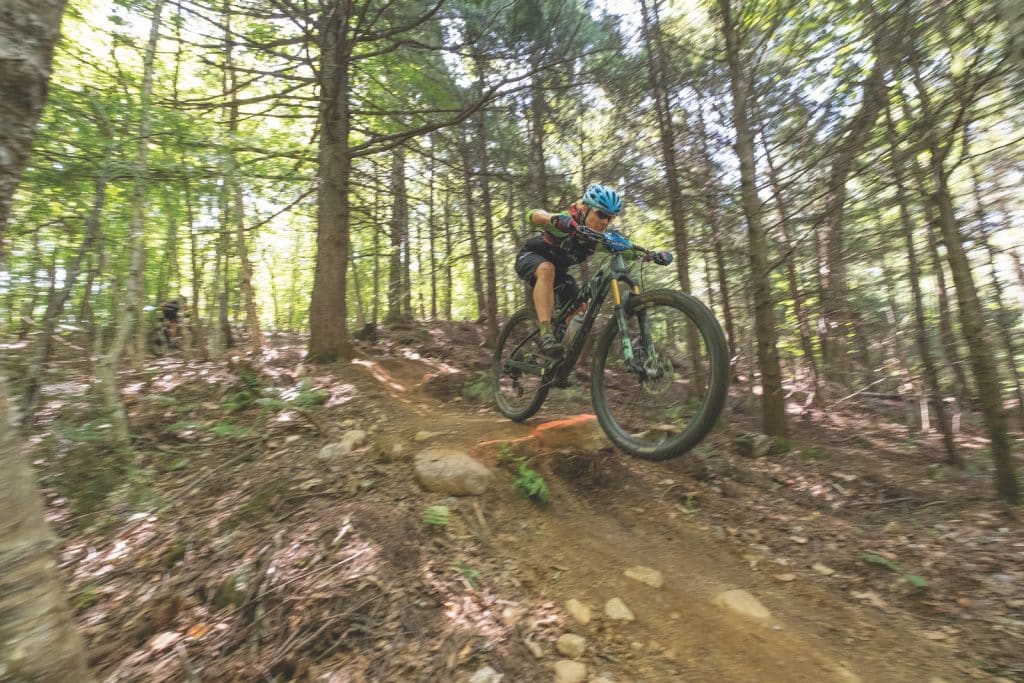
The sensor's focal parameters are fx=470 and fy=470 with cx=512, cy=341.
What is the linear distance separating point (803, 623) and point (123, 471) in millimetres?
5600

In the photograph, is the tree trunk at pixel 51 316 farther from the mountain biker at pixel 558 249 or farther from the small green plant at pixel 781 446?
the small green plant at pixel 781 446

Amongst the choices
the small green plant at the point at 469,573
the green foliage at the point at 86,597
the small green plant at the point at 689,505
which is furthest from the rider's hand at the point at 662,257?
the green foliage at the point at 86,597

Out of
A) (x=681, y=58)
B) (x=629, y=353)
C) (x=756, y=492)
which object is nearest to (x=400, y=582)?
(x=629, y=353)

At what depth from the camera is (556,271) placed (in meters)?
4.56

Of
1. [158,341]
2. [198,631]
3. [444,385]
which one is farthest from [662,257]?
[158,341]

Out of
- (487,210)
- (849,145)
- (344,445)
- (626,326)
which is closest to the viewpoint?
(626,326)

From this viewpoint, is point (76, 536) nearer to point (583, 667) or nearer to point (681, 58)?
point (583, 667)

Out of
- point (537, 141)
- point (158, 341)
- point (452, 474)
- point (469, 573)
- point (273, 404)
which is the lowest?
point (469, 573)

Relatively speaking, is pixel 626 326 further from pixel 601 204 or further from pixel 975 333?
pixel 975 333

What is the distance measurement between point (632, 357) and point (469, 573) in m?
1.84

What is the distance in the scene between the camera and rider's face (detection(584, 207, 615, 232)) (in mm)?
3941

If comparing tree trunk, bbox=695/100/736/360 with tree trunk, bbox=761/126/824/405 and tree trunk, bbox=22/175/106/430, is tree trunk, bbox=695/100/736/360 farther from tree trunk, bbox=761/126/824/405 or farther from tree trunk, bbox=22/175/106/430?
tree trunk, bbox=22/175/106/430

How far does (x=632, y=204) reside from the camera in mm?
7449

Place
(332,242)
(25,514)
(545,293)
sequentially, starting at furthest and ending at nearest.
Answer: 1. (332,242)
2. (545,293)
3. (25,514)
